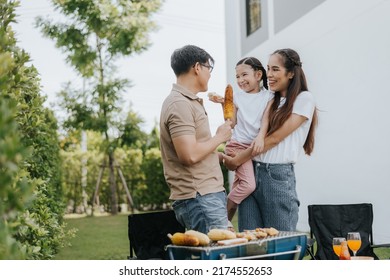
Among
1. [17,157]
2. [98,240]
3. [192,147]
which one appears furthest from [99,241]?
[17,157]

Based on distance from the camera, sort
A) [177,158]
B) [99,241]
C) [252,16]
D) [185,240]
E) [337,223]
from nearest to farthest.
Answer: [185,240] < [177,158] < [337,223] < [99,241] < [252,16]

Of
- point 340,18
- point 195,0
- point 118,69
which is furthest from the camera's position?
point 118,69

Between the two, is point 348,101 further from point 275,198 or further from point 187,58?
point 187,58

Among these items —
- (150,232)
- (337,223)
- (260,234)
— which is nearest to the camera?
(260,234)

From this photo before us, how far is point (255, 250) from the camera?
1939 millimetres

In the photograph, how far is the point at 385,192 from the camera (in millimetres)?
4941

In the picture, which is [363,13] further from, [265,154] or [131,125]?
[131,125]

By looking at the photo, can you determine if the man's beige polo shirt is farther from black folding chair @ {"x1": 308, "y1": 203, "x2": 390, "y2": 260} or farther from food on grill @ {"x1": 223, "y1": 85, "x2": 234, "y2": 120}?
black folding chair @ {"x1": 308, "y1": 203, "x2": 390, "y2": 260}

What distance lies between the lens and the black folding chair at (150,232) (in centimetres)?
281

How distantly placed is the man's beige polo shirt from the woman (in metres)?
0.30

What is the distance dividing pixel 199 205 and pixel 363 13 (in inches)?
151

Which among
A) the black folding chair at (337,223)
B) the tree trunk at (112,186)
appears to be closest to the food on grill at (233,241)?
the black folding chair at (337,223)

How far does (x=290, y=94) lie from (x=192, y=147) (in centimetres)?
61
